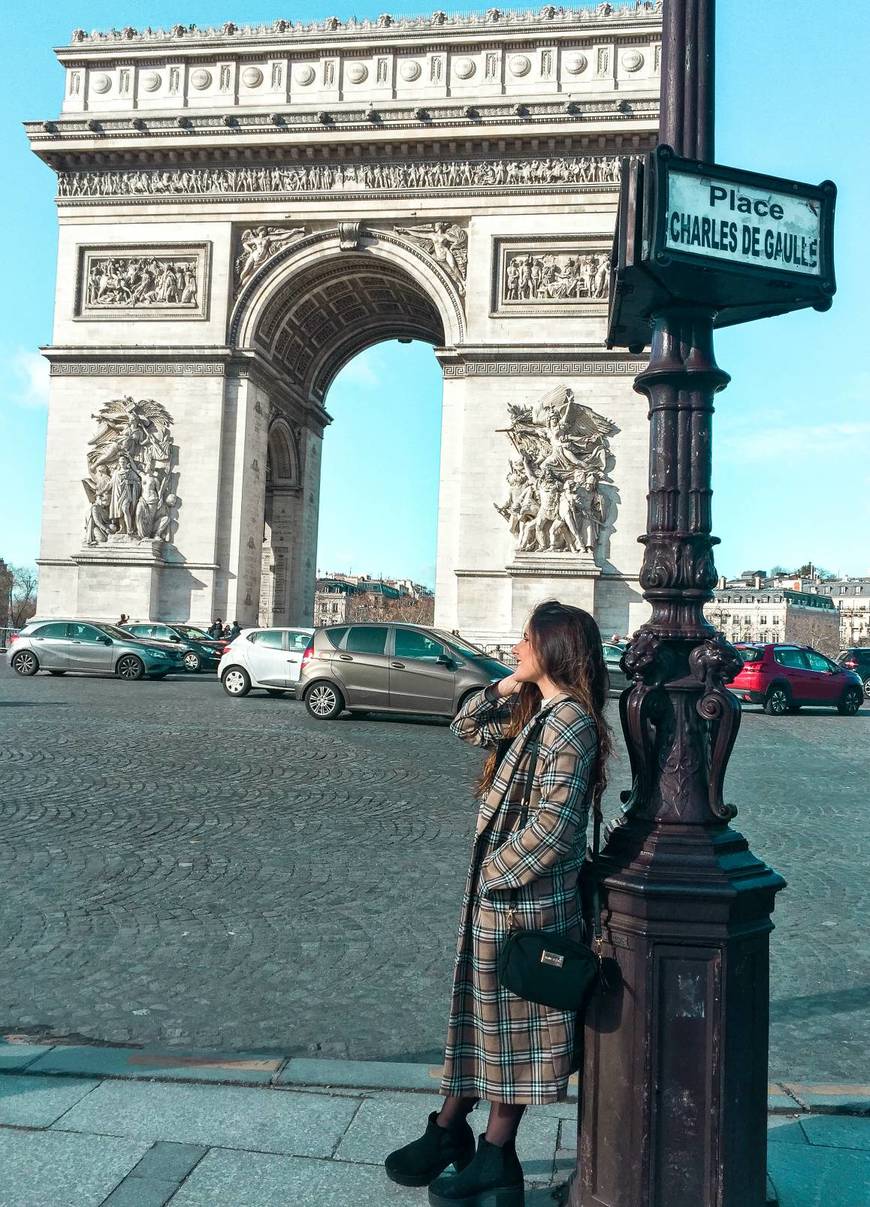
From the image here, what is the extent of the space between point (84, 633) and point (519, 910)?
20256mm

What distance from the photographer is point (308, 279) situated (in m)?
27.1

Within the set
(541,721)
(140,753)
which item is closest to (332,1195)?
(541,721)

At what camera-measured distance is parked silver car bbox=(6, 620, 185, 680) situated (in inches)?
838

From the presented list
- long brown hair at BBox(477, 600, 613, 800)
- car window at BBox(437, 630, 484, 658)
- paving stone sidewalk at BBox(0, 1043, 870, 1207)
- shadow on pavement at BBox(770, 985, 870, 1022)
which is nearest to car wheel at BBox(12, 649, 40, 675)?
car window at BBox(437, 630, 484, 658)

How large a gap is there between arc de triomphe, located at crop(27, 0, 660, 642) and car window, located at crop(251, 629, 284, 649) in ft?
23.7

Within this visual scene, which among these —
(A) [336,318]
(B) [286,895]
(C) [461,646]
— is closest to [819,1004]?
(B) [286,895]

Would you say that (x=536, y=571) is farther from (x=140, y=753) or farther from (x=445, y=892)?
(x=445, y=892)

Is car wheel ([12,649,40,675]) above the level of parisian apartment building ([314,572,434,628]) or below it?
below

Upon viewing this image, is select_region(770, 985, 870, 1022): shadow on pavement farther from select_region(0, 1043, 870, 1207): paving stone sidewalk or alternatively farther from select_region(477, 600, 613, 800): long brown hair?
select_region(477, 600, 613, 800): long brown hair

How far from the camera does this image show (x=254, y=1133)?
9.52ft

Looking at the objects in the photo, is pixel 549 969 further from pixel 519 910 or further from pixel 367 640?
pixel 367 640

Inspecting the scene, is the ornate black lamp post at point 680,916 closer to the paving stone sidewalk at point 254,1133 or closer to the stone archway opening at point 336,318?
the paving stone sidewalk at point 254,1133

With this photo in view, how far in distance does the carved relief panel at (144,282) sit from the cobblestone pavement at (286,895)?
17763 mm

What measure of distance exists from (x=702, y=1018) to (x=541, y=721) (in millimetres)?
743
